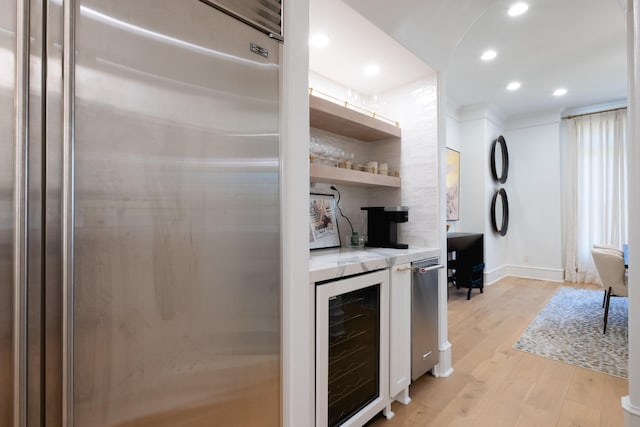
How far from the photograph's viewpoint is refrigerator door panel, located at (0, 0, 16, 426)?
70cm

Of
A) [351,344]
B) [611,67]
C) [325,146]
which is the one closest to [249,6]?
[325,146]

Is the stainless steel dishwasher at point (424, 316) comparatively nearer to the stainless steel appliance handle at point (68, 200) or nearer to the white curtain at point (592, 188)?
the stainless steel appliance handle at point (68, 200)

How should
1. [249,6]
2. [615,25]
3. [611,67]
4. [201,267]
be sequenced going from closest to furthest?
[201,267] → [249,6] → [615,25] → [611,67]

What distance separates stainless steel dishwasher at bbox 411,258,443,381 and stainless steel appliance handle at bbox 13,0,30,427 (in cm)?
179

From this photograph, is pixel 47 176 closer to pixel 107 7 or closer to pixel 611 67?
pixel 107 7

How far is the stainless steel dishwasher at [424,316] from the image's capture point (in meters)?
1.98

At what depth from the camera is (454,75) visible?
3.96 m

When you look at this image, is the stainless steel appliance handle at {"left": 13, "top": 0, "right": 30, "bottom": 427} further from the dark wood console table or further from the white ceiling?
the dark wood console table

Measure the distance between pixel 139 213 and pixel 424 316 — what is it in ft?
6.07

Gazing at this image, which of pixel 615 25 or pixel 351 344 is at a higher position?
pixel 615 25

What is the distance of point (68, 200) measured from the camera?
77 cm

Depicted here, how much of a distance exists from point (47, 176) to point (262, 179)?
0.61 meters

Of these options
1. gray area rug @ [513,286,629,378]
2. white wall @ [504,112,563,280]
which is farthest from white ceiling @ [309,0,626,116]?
gray area rug @ [513,286,629,378]

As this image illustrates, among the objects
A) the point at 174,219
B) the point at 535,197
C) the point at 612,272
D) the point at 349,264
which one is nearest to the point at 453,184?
the point at 535,197
